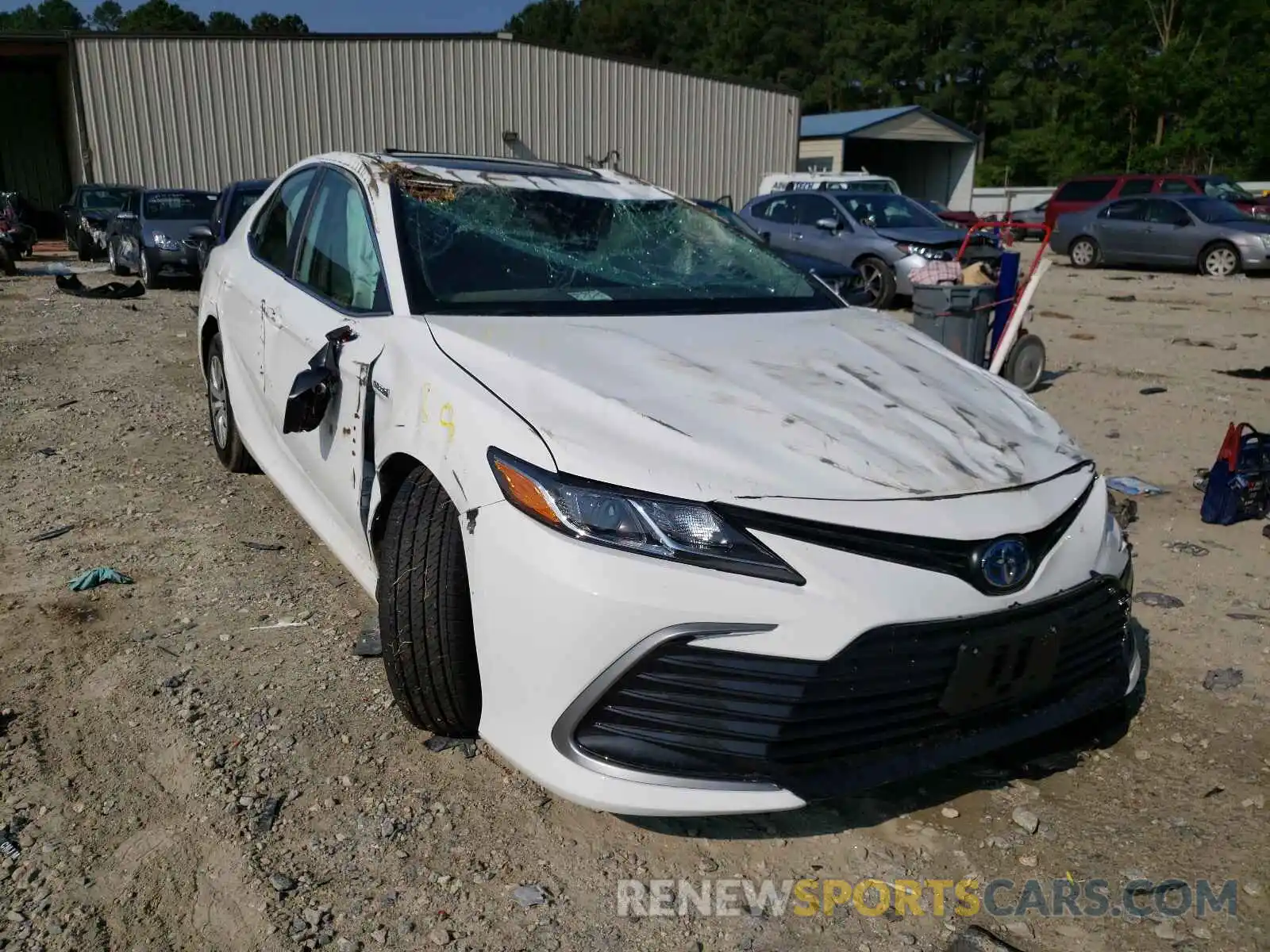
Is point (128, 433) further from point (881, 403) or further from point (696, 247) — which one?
point (881, 403)

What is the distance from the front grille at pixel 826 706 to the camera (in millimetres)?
2115

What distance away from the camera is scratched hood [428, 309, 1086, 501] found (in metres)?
2.24

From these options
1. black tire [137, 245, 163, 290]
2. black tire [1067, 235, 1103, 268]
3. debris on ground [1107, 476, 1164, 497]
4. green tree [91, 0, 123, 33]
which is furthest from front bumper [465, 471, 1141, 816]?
green tree [91, 0, 123, 33]

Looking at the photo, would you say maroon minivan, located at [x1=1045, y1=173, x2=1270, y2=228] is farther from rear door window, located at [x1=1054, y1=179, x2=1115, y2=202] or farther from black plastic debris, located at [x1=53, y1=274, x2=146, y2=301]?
black plastic debris, located at [x1=53, y1=274, x2=146, y2=301]

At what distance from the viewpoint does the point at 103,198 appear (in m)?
19.5

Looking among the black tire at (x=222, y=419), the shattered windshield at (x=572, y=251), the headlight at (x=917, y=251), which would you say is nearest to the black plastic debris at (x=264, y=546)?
the black tire at (x=222, y=419)

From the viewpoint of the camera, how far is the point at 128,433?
237 inches

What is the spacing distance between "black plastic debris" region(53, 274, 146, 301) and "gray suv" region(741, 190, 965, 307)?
320 inches

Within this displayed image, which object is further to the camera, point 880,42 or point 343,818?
point 880,42

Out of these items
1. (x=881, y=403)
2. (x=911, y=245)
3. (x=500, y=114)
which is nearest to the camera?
(x=881, y=403)

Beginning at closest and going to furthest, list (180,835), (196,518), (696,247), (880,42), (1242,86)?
1. (180,835)
2. (696,247)
3. (196,518)
4. (1242,86)
5. (880,42)

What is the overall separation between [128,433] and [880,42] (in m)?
63.6

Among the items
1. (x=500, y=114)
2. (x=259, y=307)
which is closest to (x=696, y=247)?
(x=259, y=307)

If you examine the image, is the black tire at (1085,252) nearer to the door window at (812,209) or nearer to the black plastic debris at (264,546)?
the door window at (812,209)
